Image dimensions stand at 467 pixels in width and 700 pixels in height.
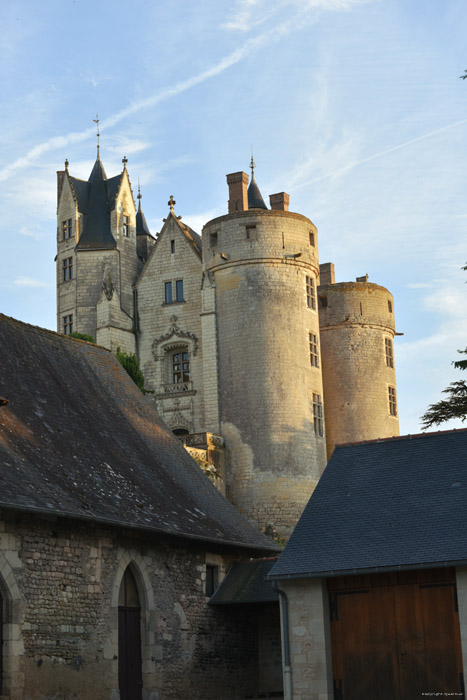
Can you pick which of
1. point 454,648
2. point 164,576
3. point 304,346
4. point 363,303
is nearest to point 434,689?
point 454,648

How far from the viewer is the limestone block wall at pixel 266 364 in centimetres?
3659

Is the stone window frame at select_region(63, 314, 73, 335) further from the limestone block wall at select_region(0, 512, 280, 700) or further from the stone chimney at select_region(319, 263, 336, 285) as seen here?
the limestone block wall at select_region(0, 512, 280, 700)

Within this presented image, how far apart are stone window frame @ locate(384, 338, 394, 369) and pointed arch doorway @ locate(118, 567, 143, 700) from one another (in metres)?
28.1

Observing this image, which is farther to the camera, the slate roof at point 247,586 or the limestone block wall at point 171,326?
the limestone block wall at point 171,326

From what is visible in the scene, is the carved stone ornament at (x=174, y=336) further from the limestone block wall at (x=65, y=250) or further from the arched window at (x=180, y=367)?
the limestone block wall at (x=65, y=250)

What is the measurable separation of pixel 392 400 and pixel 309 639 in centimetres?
2887

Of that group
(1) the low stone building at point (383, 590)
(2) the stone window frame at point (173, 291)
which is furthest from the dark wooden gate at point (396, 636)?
(2) the stone window frame at point (173, 291)

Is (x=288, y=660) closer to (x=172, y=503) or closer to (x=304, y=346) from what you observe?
(x=172, y=503)

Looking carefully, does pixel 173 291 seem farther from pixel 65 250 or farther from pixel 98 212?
pixel 65 250

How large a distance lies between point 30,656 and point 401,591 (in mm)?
5345

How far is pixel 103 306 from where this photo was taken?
40562mm

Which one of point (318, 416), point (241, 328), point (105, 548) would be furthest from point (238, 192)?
point (105, 548)

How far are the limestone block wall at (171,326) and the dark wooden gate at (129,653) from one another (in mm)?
20722

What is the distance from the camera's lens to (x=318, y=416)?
3859cm
